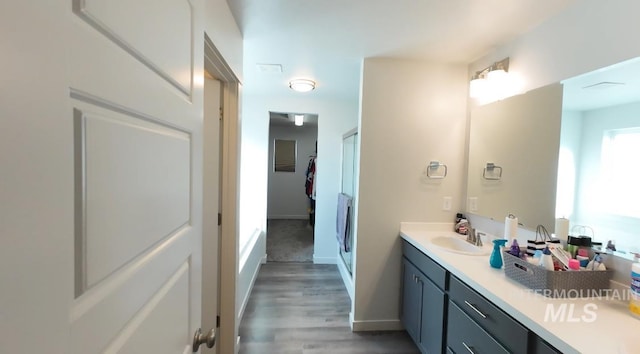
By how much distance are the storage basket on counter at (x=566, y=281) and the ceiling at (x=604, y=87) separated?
0.83m

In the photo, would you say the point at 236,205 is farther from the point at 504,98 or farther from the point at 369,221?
the point at 504,98

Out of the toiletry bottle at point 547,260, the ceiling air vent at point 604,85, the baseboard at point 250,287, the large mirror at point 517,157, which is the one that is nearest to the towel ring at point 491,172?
the large mirror at point 517,157

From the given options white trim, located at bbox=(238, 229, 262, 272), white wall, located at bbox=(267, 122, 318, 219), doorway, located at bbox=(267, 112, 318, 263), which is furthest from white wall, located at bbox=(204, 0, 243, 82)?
white wall, located at bbox=(267, 122, 318, 219)

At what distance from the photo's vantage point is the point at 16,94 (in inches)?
11.8

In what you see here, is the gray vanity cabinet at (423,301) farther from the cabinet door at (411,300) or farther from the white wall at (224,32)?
the white wall at (224,32)

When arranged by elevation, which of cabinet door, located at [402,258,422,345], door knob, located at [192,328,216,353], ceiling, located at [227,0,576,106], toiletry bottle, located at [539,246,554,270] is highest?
ceiling, located at [227,0,576,106]

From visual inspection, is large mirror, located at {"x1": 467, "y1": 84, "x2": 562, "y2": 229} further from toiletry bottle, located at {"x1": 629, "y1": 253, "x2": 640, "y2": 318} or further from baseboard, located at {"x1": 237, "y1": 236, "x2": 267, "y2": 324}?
baseboard, located at {"x1": 237, "y1": 236, "x2": 267, "y2": 324}

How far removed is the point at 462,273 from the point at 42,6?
1.80 m

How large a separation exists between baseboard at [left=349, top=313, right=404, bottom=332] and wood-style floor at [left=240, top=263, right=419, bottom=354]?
1.6 inches

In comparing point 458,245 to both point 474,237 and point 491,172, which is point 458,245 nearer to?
point 474,237

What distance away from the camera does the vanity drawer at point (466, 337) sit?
4.40 feet

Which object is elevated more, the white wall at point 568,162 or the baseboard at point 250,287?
the white wall at point 568,162

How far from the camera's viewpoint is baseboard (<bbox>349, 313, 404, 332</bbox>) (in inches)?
97.3

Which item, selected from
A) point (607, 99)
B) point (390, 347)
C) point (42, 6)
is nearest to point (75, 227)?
point (42, 6)
